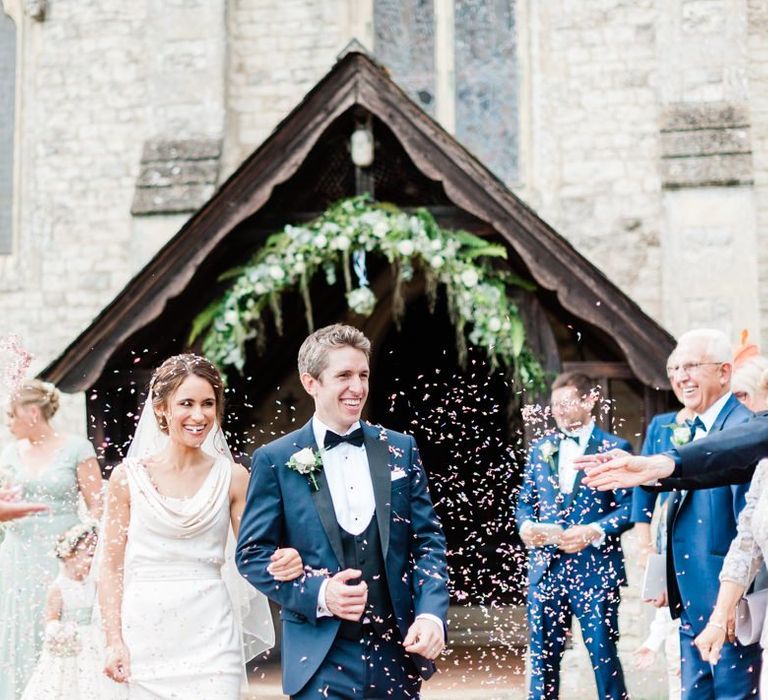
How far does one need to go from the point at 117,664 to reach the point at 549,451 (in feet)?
9.23

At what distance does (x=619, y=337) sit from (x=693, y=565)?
292cm

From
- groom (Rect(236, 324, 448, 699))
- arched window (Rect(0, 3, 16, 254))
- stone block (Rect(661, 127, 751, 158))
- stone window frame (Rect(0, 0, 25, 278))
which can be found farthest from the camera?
arched window (Rect(0, 3, 16, 254))

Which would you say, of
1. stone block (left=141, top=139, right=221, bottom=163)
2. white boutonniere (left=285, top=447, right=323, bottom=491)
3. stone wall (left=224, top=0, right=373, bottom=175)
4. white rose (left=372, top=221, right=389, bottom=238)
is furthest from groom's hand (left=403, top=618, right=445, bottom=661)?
stone wall (left=224, top=0, right=373, bottom=175)

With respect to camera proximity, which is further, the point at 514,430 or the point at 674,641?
the point at 514,430

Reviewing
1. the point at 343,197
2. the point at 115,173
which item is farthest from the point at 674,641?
the point at 115,173

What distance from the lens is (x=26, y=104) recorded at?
1227 centimetres

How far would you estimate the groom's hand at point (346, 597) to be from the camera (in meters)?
3.48

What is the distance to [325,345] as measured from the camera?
3809 mm

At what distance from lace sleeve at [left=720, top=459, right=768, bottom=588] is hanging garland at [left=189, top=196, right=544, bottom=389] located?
142 inches

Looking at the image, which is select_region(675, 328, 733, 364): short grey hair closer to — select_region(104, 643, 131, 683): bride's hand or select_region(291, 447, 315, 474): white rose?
select_region(291, 447, 315, 474): white rose

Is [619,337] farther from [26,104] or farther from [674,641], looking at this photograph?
[26,104]

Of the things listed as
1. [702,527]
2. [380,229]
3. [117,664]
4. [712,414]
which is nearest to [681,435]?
[712,414]

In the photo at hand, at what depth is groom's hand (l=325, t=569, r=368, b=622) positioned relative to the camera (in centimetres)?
348

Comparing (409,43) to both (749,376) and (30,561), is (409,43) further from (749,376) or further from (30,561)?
(30,561)
